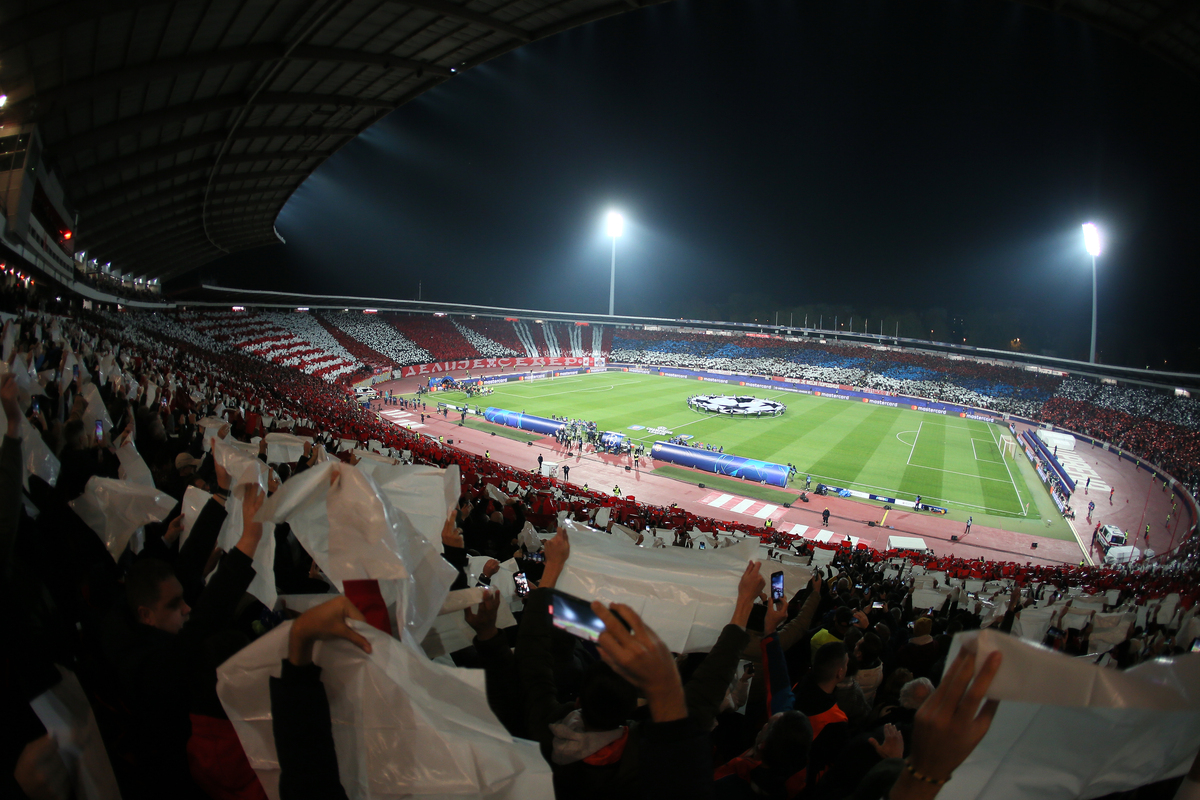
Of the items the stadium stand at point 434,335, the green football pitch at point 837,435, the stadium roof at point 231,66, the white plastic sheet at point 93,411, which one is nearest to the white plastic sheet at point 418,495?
the white plastic sheet at point 93,411

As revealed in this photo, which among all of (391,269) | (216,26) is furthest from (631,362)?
(216,26)

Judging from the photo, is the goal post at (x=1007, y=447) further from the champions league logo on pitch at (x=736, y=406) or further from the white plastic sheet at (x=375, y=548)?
the white plastic sheet at (x=375, y=548)

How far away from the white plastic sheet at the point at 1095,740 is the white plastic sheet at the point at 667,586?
143cm

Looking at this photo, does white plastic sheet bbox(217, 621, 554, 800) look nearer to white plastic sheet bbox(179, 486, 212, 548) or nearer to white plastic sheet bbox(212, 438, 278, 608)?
white plastic sheet bbox(212, 438, 278, 608)

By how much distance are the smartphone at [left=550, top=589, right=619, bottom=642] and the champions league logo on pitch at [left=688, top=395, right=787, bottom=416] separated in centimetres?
4573

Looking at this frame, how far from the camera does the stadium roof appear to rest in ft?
50.6

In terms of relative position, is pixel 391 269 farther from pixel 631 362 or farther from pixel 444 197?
pixel 631 362

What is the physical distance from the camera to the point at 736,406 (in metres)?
47.6

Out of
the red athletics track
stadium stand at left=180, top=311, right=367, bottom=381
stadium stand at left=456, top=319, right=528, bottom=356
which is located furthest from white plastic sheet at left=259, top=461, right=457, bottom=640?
stadium stand at left=456, top=319, right=528, bottom=356

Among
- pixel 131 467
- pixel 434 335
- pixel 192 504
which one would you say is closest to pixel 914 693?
pixel 192 504

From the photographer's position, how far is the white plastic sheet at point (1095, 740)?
1857 millimetres

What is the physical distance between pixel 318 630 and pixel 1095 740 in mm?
2562

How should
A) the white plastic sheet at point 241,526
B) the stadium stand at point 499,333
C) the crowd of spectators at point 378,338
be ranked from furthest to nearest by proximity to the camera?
1. the stadium stand at point 499,333
2. the crowd of spectators at point 378,338
3. the white plastic sheet at point 241,526

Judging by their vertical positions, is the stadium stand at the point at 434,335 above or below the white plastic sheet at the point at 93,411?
above
